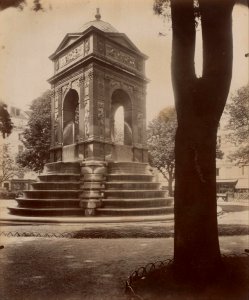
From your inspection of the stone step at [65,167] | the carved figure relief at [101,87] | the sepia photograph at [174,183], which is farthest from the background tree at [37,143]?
the sepia photograph at [174,183]

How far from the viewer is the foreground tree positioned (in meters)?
5.51

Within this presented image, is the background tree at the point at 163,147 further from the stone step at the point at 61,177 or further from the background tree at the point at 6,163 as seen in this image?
the background tree at the point at 6,163

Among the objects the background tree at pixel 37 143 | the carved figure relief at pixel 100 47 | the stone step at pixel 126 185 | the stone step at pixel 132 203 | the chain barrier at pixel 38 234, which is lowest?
the chain barrier at pixel 38 234

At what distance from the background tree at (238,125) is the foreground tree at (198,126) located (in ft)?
9.84

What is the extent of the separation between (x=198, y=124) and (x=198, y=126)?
0.10ft

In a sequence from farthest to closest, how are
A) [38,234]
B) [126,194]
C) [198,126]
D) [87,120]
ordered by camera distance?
[87,120]
[126,194]
[38,234]
[198,126]

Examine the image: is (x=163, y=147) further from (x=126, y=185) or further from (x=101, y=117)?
(x=126, y=185)

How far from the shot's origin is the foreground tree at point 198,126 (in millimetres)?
5512

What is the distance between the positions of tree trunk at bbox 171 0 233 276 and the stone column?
1082cm

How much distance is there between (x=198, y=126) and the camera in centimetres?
565

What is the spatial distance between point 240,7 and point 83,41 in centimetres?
1228

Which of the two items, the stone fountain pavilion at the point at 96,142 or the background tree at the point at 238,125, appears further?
the stone fountain pavilion at the point at 96,142

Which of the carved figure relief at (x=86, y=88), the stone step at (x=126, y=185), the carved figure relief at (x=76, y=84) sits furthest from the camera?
the carved figure relief at (x=76, y=84)

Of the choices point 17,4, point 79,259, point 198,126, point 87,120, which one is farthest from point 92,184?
point 198,126
